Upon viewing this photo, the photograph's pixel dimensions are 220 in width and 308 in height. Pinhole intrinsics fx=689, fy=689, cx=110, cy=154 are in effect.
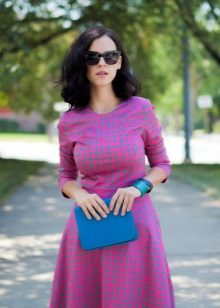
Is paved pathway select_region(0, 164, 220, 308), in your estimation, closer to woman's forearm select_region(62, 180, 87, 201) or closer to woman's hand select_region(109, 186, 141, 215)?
woman's forearm select_region(62, 180, 87, 201)

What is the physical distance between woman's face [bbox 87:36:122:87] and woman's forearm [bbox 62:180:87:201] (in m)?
0.44

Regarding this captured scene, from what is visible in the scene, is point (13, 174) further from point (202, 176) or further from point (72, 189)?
point (72, 189)

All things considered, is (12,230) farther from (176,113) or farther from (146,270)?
(176,113)

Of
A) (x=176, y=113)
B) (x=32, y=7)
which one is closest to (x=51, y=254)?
(x=32, y=7)

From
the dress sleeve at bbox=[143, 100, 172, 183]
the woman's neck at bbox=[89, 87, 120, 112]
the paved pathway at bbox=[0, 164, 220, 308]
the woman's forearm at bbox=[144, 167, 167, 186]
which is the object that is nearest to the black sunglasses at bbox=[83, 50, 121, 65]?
the woman's neck at bbox=[89, 87, 120, 112]

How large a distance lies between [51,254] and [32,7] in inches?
478

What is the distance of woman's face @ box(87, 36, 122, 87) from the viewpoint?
2.84m

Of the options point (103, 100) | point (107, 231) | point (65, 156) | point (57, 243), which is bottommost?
point (57, 243)

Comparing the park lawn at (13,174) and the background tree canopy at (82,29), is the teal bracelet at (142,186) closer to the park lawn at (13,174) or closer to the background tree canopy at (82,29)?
the park lawn at (13,174)

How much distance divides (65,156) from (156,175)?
1.34 ft

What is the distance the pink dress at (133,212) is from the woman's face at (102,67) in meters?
0.12

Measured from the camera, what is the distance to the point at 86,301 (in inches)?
114

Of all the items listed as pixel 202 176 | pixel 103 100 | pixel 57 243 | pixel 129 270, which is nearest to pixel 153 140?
pixel 103 100

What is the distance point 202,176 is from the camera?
14.5 metres
